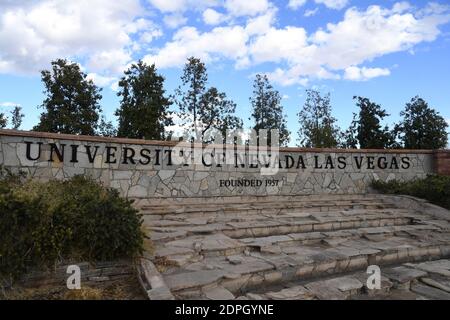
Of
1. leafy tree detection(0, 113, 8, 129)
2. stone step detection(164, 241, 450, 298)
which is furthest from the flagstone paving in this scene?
leafy tree detection(0, 113, 8, 129)

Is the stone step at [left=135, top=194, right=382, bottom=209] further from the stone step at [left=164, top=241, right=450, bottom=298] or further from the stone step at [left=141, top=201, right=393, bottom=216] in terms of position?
the stone step at [left=164, top=241, right=450, bottom=298]

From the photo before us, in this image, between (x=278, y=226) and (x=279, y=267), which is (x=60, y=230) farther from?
(x=278, y=226)

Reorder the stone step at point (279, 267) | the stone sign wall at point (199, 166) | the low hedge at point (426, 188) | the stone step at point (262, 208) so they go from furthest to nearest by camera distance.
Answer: the low hedge at point (426, 188)
the stone step at point (262, 208)
the stone sign wall at point (199, 166)
the stone step at point (279, 267)

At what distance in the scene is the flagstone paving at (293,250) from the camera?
16.2 ft

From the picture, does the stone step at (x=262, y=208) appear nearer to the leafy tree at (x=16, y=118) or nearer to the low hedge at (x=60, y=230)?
the low hedge at (x=60, y=230)

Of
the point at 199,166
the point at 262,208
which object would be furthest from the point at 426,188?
the point at 199,166

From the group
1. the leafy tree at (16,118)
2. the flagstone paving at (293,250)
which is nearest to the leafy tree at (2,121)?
the leafy tree at (16,118)

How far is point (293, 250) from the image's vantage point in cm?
641

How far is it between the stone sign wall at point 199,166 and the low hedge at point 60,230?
137 inches

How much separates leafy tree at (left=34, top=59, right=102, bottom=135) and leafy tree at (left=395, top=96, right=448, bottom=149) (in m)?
16.2

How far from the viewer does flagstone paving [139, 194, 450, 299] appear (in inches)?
194
